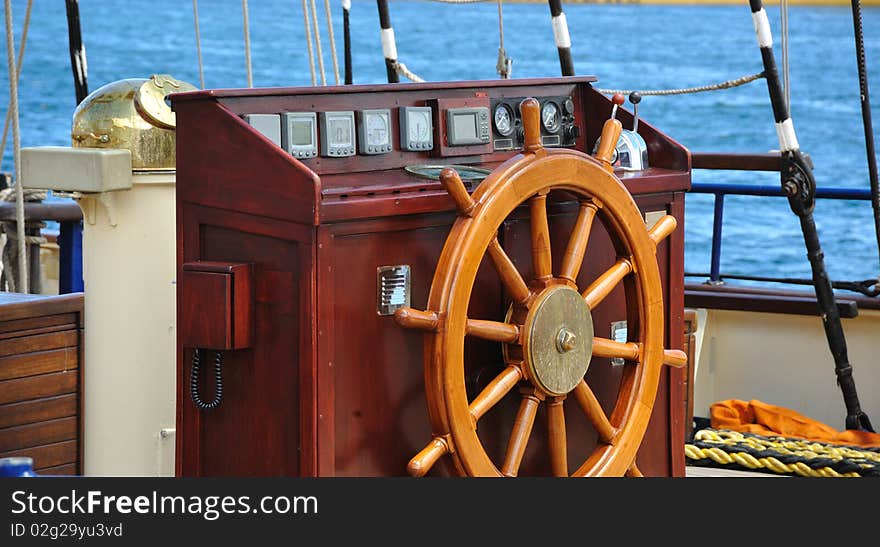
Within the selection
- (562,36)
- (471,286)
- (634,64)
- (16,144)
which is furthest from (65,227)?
(634,64)

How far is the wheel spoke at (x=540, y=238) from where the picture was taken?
2010 millimetres

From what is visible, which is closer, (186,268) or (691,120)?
(186,268)

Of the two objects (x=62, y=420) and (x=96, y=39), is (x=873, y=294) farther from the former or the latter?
(x=96, y=39)

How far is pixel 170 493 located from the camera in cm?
169

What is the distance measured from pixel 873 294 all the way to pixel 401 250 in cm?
208

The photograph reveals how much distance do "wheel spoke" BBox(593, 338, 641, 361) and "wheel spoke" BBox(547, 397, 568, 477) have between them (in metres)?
0.11

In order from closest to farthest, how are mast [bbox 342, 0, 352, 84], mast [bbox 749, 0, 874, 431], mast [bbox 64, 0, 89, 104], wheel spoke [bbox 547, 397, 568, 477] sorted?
wheel spoke [bbox 547, 397, 568, 477], mast [bbox 749, 0, 874, 431], mast [bbox 64, 0, 89, 104], mast [bbox 342, 0, 352, 84]

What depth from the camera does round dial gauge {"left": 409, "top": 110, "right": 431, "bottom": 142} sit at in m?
2.14

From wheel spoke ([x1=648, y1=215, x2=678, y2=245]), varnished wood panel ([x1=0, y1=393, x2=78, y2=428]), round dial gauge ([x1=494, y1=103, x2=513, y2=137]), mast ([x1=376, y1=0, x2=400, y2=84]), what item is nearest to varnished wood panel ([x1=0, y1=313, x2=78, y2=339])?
varnished wood panel ([x1=0, y1=393, x2=78, y2=428])

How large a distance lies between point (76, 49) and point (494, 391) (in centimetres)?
212

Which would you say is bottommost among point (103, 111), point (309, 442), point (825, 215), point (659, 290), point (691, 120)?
point (309, 442)

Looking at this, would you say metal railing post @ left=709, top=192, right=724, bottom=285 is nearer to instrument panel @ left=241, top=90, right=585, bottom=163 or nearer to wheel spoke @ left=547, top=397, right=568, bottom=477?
A: instrument panel @ left=241, top=90, right=585, bottom=163

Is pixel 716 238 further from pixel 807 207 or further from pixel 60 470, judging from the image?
pixel 60 470

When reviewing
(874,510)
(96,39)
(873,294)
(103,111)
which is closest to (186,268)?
(103,111)
